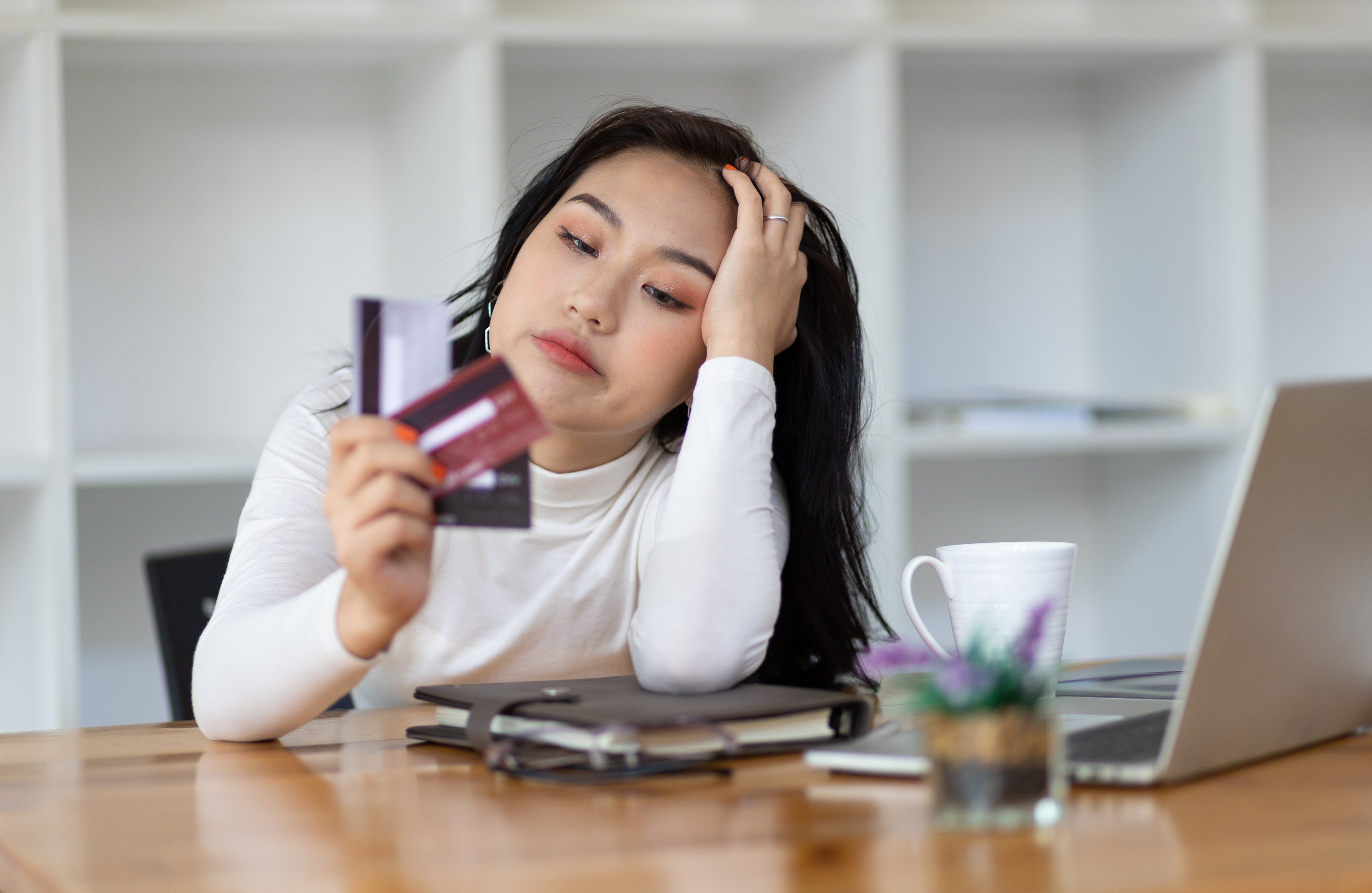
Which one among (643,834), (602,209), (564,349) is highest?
(602,209)

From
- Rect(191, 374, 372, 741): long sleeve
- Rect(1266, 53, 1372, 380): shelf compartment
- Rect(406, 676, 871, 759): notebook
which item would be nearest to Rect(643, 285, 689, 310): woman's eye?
Rect(191, 374, 372, 741): long sleeve

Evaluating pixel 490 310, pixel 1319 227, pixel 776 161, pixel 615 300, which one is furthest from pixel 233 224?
pixel 1319 227

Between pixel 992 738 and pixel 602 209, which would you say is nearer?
pixel 992 738

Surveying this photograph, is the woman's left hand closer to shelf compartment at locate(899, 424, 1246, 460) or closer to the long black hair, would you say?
the long black hair

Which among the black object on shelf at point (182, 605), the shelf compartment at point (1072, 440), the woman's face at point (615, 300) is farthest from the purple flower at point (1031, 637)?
the shelf compartment at point (1072, 440)

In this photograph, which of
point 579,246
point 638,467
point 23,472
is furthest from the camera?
point 23,472

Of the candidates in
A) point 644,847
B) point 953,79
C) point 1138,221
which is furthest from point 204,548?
point 1138,221

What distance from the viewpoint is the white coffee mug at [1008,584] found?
3.22ft

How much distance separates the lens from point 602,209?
49.7 inches

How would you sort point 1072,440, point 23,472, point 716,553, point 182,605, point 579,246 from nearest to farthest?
point 716,553 < point 579,246 < point 182,605 < point 23,472 < point 1072,440

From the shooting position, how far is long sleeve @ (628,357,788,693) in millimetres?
1051

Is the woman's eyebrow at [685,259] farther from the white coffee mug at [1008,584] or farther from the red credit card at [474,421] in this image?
the red credit card at [474,421]

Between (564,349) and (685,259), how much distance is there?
0.52ft

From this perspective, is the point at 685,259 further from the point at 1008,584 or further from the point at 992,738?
the point at 992,738
